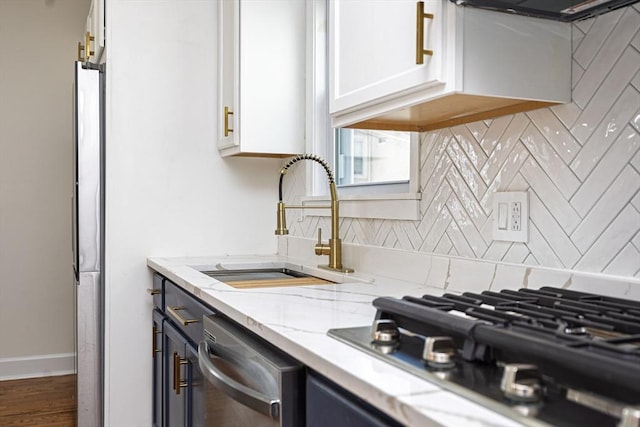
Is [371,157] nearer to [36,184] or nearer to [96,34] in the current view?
[96,34]

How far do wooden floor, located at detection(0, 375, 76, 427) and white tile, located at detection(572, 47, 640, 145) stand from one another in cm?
271

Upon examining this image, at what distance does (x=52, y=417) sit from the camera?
3035 mm

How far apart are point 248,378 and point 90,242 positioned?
1522 millimetres

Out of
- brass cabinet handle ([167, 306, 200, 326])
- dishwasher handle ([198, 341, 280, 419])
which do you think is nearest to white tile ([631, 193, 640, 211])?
dishwasher handle ([198, 341, 280, 419])

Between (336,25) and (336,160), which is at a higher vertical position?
(336,25)

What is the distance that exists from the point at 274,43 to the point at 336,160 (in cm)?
54

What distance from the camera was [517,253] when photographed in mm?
1430

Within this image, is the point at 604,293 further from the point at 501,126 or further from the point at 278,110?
the point at 278,110

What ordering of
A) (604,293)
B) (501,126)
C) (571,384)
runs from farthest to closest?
(501,126) → (604,293) → (571,384)

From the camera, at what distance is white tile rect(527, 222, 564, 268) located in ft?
4.38

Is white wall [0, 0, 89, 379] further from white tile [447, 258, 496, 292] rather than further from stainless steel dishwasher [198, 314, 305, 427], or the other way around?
white tile [447, 258, 496, 292]

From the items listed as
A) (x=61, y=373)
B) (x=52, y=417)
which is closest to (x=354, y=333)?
(x=52, y=417)

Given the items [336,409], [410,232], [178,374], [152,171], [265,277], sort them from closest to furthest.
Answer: [336,409] < [410,232] < [178,374] < [265,277] < [152,171]

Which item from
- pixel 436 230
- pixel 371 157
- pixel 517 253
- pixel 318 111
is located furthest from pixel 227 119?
pixel 517 253
